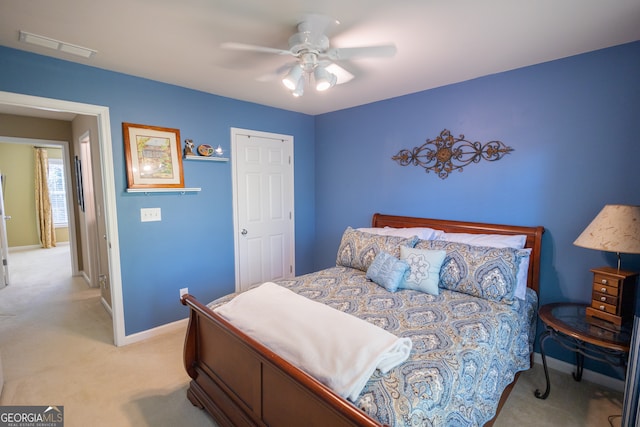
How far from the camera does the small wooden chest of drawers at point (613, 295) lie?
1.88 meters

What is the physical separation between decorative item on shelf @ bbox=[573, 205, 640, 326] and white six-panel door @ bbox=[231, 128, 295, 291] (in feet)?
9.87

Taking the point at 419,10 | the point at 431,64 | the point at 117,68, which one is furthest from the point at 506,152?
the point at 117,68

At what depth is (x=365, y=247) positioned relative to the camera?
9.20 ft

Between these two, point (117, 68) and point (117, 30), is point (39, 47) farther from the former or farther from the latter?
point (117, 30)

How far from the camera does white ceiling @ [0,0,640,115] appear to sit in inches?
63.5

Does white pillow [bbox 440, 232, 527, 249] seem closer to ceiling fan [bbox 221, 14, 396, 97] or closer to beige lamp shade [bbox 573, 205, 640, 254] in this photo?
beige lamp shade [bbox 573, 205, 640, 254]

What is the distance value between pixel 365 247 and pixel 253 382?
5.15 ft

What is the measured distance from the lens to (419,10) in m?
1.64

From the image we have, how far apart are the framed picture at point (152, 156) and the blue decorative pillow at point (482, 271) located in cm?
261

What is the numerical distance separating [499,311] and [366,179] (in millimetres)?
2108

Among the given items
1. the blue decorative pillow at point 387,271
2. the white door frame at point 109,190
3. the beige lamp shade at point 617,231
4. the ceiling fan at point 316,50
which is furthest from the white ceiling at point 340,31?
the blue decorative pillow at point 387,271

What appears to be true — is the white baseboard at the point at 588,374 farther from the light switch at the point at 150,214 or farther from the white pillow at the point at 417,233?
the light switch at the point at 150,214

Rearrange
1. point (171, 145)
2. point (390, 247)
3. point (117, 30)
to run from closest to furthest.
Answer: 1. point (117, 30)
2. point (390, 247)
3. point (171, 145)

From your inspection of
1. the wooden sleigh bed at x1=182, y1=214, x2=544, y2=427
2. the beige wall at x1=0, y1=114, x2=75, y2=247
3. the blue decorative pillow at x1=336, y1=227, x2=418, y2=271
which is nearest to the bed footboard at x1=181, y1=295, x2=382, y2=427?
the wooden sleigh bed at x1=182, y1=214, x2=544, y2=427
